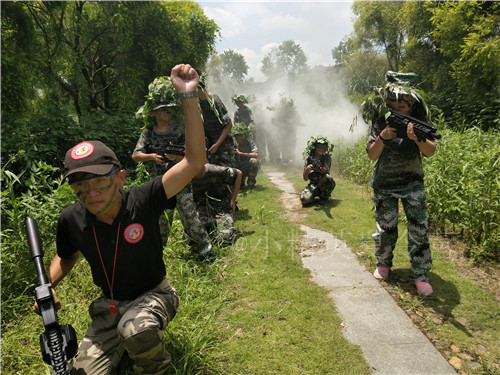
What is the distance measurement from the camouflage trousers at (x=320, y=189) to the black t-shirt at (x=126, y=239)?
15.7 feet

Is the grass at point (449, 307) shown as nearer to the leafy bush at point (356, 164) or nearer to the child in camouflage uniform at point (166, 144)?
the child in camouflage uniform at point (166, 144)

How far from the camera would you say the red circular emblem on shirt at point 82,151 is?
6.11 ft

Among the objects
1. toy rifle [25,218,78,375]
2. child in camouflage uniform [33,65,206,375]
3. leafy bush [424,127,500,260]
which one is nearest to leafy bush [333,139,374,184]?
leafy bush [424,127,500,260]

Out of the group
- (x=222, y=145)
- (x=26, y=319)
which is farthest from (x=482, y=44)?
(x=26, y=319)

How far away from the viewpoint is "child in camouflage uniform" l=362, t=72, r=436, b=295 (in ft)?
10.3

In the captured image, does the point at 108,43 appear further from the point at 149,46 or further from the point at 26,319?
the point at 26,319

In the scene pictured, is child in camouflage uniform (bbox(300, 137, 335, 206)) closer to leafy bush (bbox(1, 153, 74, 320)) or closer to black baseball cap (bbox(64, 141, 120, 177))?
leafy bush (bbox(1, 153, 74, 320))

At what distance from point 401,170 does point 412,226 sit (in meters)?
0.59

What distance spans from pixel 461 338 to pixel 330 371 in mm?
1195

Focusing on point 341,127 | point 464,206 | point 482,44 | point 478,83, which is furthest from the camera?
point 341,127

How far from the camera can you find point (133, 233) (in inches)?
80.8

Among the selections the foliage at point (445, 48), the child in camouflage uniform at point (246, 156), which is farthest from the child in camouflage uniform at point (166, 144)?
the foliage at point (445, 48)

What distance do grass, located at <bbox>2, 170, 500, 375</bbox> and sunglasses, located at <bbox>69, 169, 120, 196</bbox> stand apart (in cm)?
136

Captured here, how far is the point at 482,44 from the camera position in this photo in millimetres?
11008
